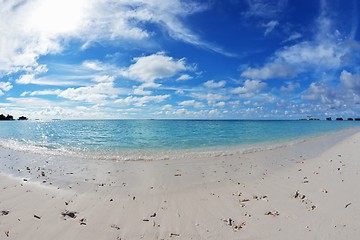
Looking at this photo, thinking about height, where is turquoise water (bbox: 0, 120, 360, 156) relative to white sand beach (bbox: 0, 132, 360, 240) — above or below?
above

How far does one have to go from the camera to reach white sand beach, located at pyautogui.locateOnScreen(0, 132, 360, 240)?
733 cm

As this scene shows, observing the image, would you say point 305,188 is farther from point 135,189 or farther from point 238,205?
point 135,189

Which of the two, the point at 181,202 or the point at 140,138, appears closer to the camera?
the point at 181,202

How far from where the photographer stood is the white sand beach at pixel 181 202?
733 centimetres

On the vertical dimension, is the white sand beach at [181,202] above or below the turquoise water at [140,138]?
below

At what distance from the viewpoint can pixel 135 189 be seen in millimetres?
11555

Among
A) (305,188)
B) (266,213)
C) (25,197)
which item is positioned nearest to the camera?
(266,213)

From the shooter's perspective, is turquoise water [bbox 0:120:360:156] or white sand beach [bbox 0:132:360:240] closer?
white sand beach [bbox 0:132:360:240]

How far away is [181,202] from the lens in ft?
32.1

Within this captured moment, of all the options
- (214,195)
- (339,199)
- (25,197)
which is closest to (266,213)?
(214,195)

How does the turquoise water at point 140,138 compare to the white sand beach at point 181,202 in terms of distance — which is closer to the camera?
the white sand beach at point 181,202

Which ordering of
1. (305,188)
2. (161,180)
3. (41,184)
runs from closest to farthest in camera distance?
(305,188), (41,184), (161,180)

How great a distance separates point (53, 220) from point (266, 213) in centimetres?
715

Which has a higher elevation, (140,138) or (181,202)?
(140,138)
